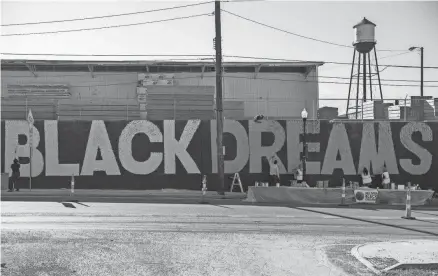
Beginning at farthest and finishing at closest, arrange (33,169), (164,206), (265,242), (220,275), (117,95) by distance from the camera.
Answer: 1. (117,95)
2. (33,169)
3. (164,206)
4. (265,242)
5. (220,275)

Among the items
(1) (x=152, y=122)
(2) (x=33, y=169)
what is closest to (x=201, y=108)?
(1) (x=152, y=122)

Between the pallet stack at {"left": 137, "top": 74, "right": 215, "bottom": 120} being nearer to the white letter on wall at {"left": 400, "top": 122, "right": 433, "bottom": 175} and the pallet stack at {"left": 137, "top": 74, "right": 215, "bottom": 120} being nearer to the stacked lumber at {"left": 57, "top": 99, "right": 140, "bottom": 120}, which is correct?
the stacked lumber at {"left": 57, "top": 99, "right": 140, "bottom": 120}

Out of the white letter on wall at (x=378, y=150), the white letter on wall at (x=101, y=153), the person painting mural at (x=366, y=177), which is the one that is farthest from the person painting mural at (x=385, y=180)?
the white letter on wall at (x=101, y=153)

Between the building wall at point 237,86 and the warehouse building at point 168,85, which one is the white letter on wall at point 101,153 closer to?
the warehouse building at point 168,85

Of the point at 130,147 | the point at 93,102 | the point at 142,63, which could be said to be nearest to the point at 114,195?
the point at 130,147

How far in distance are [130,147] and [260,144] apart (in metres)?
6.85

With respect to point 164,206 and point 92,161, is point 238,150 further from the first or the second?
point 164,206

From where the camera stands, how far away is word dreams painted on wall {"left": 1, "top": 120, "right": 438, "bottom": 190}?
2802 cm

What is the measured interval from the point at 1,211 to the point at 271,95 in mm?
23091

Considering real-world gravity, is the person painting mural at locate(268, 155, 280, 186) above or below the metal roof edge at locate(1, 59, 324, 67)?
below

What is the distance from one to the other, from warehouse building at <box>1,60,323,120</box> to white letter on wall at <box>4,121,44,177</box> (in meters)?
4.37

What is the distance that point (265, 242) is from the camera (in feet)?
40.1

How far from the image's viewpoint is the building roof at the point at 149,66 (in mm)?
35312

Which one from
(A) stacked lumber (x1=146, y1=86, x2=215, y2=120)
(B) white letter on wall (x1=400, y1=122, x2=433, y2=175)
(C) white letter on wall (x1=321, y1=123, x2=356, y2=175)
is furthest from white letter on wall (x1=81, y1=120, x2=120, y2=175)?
(B) white letter on wall (x1=400, y1=122, x2=433, y2=175)
